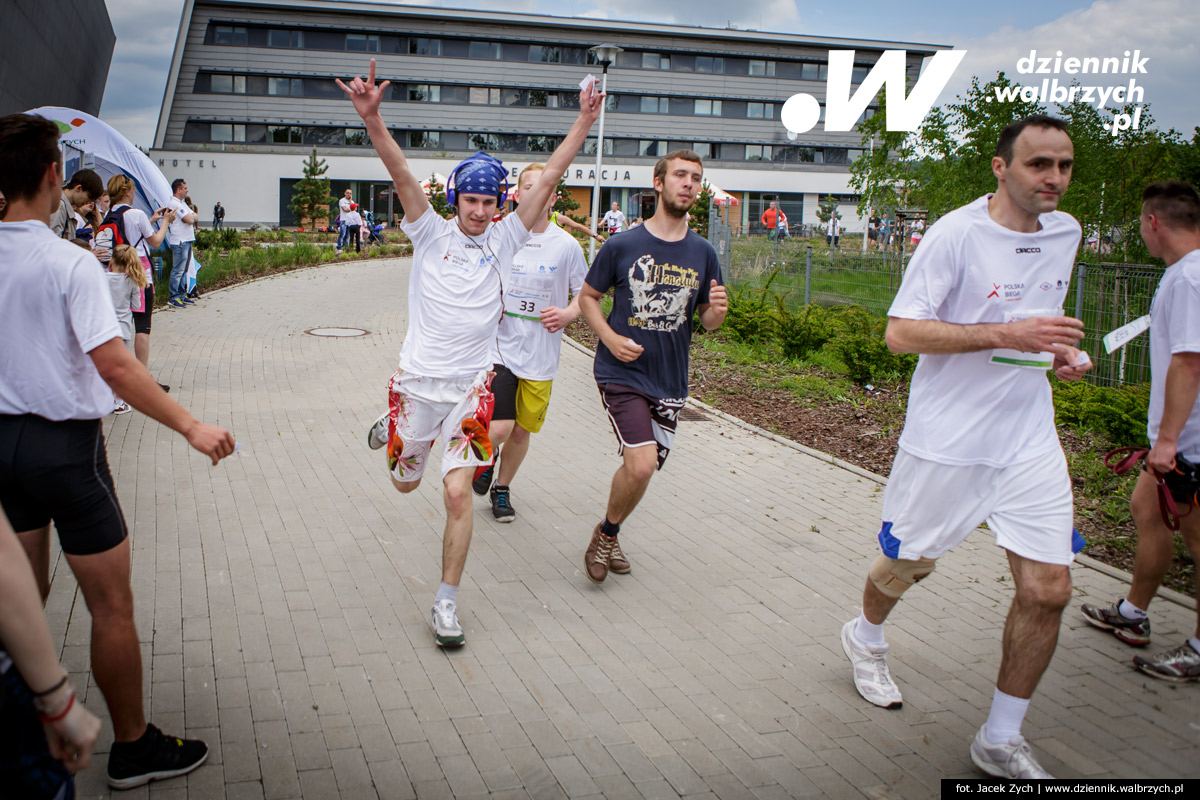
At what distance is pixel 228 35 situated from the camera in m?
64.7

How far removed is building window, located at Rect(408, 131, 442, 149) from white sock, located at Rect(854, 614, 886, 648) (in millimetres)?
66980

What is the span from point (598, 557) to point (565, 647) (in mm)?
837

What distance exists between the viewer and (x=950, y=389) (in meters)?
3.61

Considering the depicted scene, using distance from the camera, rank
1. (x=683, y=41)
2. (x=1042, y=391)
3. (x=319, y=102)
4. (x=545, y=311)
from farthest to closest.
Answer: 1. (x=683, y=41)
2. (x=319, y=102)
3. (x=545, y=311)
4. (x=1042, y=391)

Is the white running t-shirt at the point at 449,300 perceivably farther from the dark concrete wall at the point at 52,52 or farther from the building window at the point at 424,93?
the building window at the point at 424,93

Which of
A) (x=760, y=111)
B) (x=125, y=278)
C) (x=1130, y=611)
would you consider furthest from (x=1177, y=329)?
(x=760, y=111)

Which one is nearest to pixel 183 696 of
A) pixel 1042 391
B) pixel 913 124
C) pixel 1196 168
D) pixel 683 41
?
pixel 1042 391

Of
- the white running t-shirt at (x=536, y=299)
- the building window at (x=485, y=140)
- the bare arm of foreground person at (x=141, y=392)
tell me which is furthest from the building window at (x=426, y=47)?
the bare arm of foreground person at (x=141, y=392)

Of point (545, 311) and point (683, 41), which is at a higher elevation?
point (683, 41)

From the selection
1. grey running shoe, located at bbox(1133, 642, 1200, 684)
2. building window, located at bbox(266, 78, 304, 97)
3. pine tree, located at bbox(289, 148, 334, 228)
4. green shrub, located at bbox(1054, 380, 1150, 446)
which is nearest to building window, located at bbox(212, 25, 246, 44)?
building window, located at bbox(266, 78, 304, 97)

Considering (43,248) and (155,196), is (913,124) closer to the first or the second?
(155,196)

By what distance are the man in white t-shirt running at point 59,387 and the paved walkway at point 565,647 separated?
89 centimetres

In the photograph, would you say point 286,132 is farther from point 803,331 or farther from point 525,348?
point 525,348

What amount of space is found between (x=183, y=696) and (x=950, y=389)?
330 centimetres
